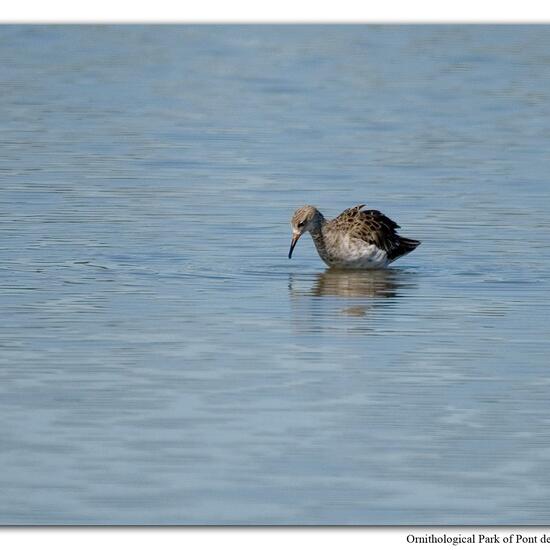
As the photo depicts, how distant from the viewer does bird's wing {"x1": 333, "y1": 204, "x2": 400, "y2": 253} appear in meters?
17.9

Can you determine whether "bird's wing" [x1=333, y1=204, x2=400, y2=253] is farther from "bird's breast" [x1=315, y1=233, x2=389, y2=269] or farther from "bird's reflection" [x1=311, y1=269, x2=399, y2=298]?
"bird's reflection" [x1=311, y1=269, x2=399, y2=298]

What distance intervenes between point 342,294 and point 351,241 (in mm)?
1331

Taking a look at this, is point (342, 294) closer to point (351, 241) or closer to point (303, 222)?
point (351, 241)

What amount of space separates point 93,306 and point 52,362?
2.16 m

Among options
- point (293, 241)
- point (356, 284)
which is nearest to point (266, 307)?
point (356, 284)

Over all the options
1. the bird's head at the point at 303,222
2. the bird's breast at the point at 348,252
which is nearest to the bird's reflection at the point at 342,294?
the bird's breast at the point at 348,252

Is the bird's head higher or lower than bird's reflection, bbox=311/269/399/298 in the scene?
higher

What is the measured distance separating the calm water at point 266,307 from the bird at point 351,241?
10.4 inches

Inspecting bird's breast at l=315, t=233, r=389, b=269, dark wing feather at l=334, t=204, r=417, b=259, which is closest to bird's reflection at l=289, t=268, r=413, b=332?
bird's breast at l=315, t=233, r=389, b=269

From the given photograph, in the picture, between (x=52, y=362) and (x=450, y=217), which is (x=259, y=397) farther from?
(x=450, y=217)

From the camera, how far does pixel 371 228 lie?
1802cm

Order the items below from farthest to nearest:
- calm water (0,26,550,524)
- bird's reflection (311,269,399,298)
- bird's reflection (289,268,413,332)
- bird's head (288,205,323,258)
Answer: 1. bird's head (288,205,323,258)
2. bird's reflection (311,269,399,298)
3. bird's reflection (289,268,413,332)
4. calm water (0,26,550,524)

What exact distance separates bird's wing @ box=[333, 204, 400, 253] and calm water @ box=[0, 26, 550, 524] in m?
0.33

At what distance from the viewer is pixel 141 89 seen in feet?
104
